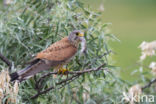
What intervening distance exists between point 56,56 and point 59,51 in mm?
52

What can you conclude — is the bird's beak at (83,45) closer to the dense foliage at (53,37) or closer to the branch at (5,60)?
the dense foliage at (53,37)

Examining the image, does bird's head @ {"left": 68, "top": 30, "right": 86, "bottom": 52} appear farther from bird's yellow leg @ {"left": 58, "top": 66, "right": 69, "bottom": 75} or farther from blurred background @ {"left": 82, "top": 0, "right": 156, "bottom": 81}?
blurred background @ {"left": 82, "top": 0, "right": 156, "bottom": 81}

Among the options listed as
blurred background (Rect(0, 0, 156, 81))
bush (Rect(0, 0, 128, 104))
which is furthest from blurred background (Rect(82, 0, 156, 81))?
bush (Rect(0, 0, 128, 104))

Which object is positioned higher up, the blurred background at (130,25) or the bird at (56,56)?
the blurred background at (130,25)

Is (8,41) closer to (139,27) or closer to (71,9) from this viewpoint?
(71,9)

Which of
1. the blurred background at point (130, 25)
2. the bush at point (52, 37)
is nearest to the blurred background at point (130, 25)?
the blurred background at point (130, 25)

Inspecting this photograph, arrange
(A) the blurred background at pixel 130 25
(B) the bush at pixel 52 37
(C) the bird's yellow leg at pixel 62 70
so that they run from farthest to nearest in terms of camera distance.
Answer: (A) the blurred background at pixel 130 25
(B) the bush at pixel 52 37
(C) the bird's yellow leg at pixel 62 70


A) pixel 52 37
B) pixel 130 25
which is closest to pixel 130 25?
pixel 130 25

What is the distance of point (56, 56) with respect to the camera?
230 centimetres

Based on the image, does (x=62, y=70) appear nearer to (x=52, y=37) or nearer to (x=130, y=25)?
(x=52, y=37)

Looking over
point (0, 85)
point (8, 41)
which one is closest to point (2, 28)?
point (8, 41)

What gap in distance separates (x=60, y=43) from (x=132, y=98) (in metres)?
0.52

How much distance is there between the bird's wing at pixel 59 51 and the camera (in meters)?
2.24

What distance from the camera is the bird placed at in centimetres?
214
